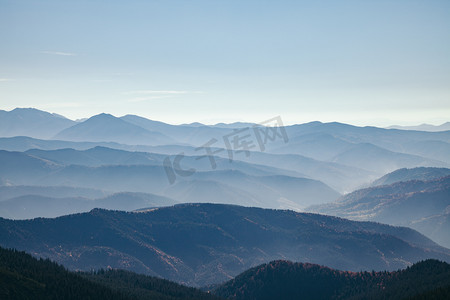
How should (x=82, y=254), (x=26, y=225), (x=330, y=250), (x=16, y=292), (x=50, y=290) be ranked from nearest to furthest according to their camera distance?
(x=16, y=292) < (x=50, y=290) < (x=82, y=254) < (x=26, y=225) < (x=330, y=250)

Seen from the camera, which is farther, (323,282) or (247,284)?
(247,284)

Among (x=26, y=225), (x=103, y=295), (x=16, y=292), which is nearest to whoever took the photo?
(x=16, y=292)

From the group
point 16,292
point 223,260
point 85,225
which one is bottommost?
point 223,260

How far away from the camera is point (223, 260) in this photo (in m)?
187

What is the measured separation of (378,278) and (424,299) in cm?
3526

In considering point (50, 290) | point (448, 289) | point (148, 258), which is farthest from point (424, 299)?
point (148, 258)

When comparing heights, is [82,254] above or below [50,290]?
below

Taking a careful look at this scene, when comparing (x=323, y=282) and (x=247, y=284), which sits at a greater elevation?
(x=323, y=282)

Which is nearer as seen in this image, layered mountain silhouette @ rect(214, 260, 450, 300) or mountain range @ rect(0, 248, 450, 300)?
mountain range @ rect(0, 248, 450, 300)

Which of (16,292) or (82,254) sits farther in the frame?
(82,254)

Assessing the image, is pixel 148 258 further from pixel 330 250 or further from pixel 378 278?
pixel 378 278

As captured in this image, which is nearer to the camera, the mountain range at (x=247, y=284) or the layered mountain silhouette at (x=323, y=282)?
the mountain range at (x=247, y=284)

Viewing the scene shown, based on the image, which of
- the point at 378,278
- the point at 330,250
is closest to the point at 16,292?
the point at 378,278

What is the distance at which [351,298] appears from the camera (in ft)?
333
